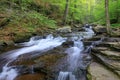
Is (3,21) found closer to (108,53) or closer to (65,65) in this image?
(65,65)

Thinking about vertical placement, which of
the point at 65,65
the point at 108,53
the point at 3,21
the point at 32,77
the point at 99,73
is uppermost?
the point at 3,21

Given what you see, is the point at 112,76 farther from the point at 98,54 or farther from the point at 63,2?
the point at 63,2

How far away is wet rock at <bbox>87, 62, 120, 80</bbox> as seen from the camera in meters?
5.38

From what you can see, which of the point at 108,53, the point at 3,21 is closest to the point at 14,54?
the point at 108,53

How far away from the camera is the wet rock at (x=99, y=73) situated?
17.7ft

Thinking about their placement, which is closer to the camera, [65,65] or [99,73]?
[99,73]

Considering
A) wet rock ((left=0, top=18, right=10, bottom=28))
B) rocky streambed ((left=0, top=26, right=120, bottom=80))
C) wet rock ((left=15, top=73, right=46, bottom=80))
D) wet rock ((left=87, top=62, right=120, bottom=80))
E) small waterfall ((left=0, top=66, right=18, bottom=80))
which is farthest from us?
wet rock ((left=0, top=18, right=10, bottom=28))

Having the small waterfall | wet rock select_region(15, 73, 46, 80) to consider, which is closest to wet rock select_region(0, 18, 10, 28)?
the small waterfall

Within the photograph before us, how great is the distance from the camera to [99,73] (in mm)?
5699

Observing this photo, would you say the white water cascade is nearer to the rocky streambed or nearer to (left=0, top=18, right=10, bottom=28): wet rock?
the rocky streambed

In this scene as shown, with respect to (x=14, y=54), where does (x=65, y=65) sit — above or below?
below

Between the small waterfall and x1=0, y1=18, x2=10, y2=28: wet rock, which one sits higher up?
x1=0, y1=18, x2=10, y2=28: wet rock

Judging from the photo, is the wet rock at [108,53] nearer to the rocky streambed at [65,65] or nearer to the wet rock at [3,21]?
the rocky streambed at [65,65]

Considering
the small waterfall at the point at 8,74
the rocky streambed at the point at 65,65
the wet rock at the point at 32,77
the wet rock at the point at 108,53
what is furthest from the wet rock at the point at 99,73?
the small waterfall at the point at 8,74
